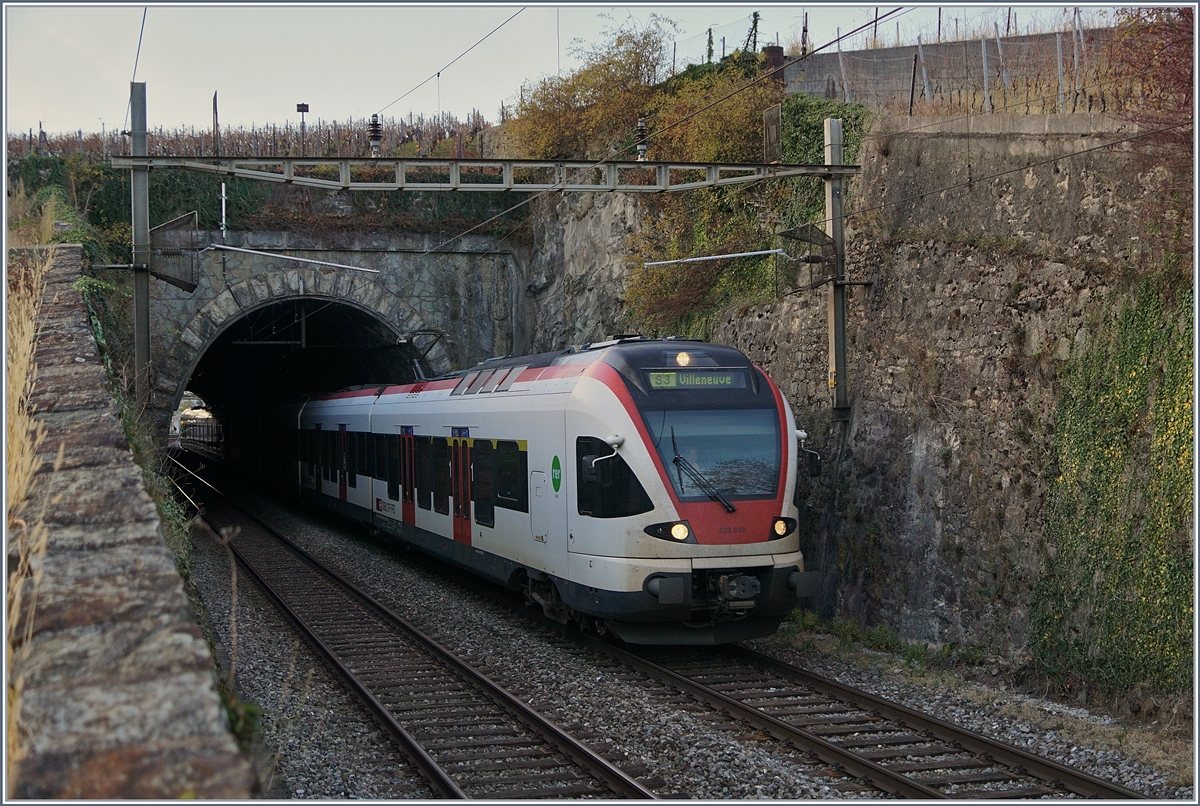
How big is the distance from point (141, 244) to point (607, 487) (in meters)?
9.77

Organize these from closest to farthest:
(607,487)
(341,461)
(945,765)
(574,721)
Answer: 1. (945,765)
2. (574,721)
3. (607,487)
4. (341,461)

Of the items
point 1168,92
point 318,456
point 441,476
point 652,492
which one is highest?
point 1168,92

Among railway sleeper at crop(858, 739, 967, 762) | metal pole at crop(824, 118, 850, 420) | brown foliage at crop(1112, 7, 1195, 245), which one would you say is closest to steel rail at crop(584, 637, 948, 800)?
railway sleeper at crop(858, 739, 967, 762)

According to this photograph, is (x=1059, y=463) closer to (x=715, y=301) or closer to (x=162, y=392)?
(x=715, y=301)

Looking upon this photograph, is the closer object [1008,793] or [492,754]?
[1008,793]

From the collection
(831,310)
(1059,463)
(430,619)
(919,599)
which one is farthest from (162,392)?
(1059,463)

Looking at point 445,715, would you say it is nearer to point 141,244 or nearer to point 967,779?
point 967,779

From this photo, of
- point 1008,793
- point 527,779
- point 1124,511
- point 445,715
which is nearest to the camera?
point 1008,793

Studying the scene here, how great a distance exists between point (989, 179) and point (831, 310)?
2.55m

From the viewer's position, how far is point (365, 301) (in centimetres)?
2436

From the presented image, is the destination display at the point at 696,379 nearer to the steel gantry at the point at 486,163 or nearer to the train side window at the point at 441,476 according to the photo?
the steel gantry at the point at 486,163

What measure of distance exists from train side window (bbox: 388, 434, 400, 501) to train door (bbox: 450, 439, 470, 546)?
305cm

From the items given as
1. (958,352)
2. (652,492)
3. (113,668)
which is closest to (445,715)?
(652,492)

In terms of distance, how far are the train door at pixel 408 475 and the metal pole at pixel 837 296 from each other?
256 inches
